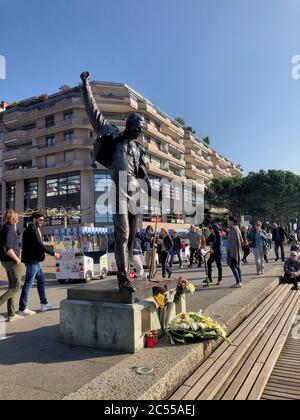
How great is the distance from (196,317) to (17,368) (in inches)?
80.4

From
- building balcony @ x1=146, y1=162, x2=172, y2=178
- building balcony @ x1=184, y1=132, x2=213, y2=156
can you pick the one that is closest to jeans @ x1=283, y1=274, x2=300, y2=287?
building balcony @ x1=146, y1=162, x2=172, y2=178

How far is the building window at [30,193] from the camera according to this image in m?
52.2

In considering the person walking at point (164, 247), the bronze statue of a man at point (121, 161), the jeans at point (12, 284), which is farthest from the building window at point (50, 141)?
the bronze statue of a man at point (121, 161)

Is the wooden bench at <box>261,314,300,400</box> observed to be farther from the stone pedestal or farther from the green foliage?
the green foliage

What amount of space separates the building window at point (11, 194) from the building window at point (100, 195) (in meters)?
15.0

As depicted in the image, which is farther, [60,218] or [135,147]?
[60,218]

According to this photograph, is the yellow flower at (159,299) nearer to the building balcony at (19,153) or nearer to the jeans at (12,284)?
the jeans at (12,284)

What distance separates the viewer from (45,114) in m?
51.0

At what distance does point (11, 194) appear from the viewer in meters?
55.1

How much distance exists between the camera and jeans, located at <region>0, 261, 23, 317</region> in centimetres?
569

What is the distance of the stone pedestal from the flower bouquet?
0.91 ft
